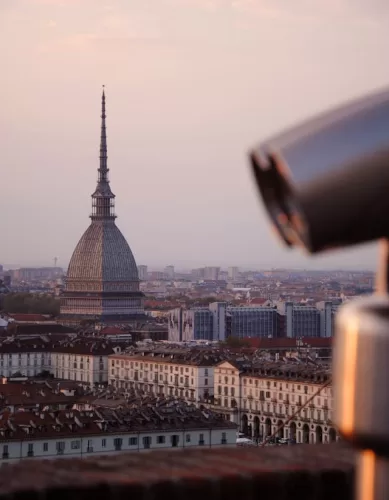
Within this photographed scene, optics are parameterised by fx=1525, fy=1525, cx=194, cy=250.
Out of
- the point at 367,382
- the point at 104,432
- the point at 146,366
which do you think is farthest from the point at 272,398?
the point at 367,382

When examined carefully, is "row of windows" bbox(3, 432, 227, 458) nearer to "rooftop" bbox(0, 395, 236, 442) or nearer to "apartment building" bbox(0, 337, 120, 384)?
"rooftop" bbox(0, 395, 236, 442)

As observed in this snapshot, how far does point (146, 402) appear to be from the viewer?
32094mm

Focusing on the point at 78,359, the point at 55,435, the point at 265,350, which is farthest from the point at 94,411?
the point at 265,350

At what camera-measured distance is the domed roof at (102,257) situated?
78.8m

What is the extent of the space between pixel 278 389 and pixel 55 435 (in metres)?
13.6

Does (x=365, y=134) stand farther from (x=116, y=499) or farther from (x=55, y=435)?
(x=55, y=435)

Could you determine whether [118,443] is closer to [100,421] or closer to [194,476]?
[100,421]

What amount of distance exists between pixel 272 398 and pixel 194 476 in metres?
36.7

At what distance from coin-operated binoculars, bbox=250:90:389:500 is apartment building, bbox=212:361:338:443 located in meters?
32.7

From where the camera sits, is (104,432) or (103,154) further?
(103,154)

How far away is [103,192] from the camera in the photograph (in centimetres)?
7881

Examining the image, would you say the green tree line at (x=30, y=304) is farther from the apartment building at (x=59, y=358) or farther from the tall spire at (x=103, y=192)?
the apartment building at (x=59, y=358)

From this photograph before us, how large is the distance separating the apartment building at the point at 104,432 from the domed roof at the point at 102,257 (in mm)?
49870

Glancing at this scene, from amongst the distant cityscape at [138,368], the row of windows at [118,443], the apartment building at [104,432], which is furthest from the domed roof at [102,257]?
the row of windows at [118,443]
